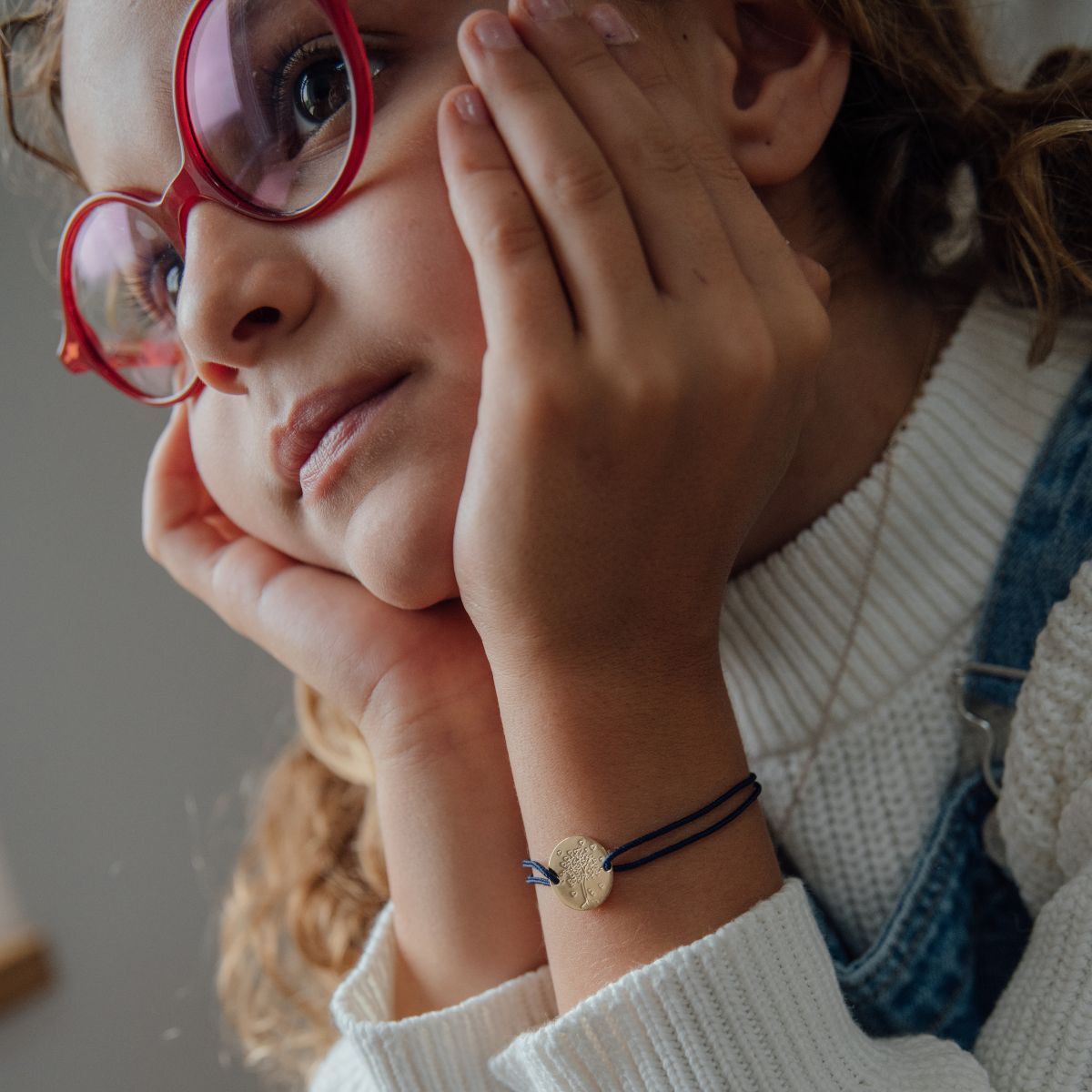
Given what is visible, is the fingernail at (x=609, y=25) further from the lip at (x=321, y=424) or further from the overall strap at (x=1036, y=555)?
the overall strap at (x=1036, y=555)

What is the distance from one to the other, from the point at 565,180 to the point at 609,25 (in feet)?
0.45

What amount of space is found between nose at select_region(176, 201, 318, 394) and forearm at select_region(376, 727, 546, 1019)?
1.22 ft

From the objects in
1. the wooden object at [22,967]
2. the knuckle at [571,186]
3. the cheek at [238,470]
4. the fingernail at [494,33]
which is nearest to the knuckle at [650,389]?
the knuckle at [571,186]

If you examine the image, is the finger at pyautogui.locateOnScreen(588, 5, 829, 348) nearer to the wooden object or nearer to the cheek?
the cheek

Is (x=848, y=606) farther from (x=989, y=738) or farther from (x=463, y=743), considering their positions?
(x=463, y=743)

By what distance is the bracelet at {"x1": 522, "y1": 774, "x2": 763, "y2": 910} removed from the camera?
70 centimetres

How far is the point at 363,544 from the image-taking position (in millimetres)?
764

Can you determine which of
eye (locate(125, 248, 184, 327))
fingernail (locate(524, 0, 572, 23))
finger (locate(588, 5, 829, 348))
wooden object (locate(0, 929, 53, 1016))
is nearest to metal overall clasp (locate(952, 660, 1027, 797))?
finger (locate(588, 5, 829, 348))

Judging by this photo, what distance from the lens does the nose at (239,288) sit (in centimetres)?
73

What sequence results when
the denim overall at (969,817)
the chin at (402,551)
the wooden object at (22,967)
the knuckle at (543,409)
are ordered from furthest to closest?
1. the wooden object at (22,967)
2. the denim overall at (969,817)
3. the chin at (402,551)
4. the knuckle at (543,409)

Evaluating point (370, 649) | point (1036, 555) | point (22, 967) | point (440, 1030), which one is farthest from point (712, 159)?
point (22, 967)

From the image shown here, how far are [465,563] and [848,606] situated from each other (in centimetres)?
35

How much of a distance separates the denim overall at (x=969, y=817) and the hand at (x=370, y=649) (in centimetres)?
33

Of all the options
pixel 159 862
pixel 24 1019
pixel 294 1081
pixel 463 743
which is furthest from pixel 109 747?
pixel 463 743
